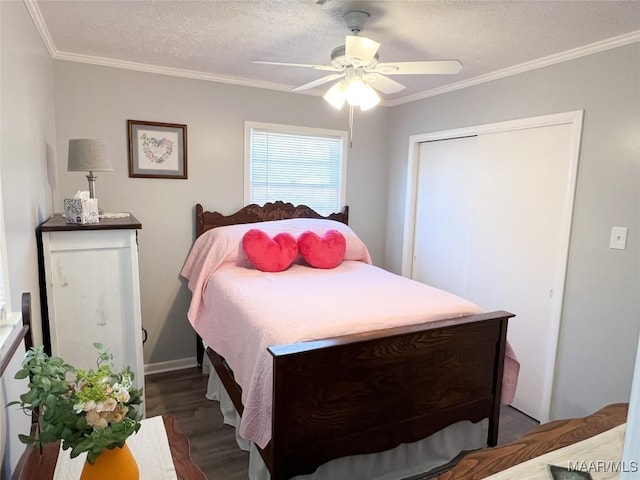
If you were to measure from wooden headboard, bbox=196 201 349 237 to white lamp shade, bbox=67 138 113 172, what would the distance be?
97cm

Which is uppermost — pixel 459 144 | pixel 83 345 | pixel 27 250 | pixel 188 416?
pixel 459 144

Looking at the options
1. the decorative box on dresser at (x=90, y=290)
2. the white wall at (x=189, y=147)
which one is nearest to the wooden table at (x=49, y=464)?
the decorative box on dresser at (x=90, y=290)

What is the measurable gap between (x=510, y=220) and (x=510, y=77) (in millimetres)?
987

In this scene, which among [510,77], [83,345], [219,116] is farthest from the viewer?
[219,116]

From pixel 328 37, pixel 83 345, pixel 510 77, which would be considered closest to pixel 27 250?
pixel 83 345

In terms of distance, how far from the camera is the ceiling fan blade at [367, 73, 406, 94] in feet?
6.91

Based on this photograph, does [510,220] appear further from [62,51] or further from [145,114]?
[62,51]

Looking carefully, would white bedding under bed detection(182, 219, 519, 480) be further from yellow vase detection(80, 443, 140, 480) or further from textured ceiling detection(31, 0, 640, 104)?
textured ceiling detection(31, 0, 640, 104)

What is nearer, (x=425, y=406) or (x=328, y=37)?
(x=425, y=406)

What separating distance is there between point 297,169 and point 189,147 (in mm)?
926

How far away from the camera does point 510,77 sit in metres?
2.77

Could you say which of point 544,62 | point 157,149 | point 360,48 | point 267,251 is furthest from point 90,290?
point 544,62

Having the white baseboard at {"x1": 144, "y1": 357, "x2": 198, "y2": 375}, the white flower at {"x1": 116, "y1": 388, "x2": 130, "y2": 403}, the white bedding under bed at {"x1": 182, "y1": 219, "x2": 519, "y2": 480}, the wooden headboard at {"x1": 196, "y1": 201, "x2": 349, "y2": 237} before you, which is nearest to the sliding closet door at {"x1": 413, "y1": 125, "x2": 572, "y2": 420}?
the white bedding under bed at {"x1": 182, "y1": 219, "x2": 519, "y2": 480}

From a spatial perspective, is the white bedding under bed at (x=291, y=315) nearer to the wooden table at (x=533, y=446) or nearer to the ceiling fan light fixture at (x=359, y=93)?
the wooden table at (x=533, y=446)
